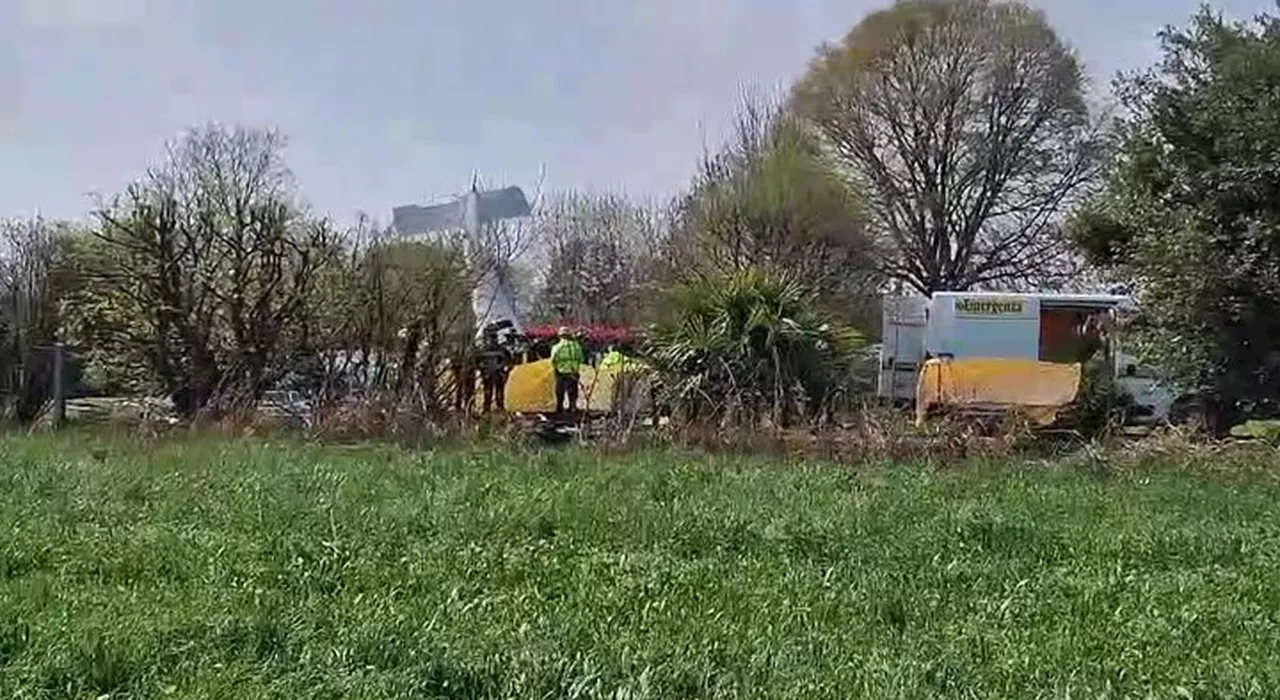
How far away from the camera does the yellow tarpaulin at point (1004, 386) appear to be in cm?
1838

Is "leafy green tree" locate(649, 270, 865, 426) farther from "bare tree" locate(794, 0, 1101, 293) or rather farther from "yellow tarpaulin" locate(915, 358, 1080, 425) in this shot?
"bare tree" locate(794, 0, 1101, 293)

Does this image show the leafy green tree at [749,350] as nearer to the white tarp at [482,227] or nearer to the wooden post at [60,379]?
the white tarp at [482,227]

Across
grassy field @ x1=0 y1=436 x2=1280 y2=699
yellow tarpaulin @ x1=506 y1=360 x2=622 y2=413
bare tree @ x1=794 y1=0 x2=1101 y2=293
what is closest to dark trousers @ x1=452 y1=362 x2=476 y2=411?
yellow tarpaulin @ x1=506 y1=360 x2=622 y2=413

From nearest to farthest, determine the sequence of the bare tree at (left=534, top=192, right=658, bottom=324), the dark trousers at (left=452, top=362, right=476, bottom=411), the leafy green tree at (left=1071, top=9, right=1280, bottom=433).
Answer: the leafy green tree at (left=1071, top=9, right=1280, bottom=433)
the dark trousers at (left=452, top=362, right=476, bottom=411)
the bare tree at (left=534, top=192, right=658, bottom=324)

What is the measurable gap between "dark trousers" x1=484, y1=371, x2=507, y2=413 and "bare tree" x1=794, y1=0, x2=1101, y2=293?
1900cm

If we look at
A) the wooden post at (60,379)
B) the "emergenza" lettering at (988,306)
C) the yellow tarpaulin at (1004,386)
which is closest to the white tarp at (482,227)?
the wooden post at (60,379)

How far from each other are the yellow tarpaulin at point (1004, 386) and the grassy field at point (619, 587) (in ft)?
23.0

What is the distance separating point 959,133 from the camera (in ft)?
116

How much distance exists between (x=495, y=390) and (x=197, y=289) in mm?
4777

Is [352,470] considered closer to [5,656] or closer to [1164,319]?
[5,656]

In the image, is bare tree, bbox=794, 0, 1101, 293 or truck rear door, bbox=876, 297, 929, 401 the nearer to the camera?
truck rear door, bbox=876, 297, 929, 401

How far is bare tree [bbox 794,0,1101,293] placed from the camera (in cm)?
3456

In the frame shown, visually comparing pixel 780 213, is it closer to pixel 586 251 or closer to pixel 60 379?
pixel 586 251

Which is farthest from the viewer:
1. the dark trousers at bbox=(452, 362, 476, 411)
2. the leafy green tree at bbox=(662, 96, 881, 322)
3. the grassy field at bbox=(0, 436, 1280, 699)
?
the leafy green tree at bbox=(662, 96, 881, 322)
